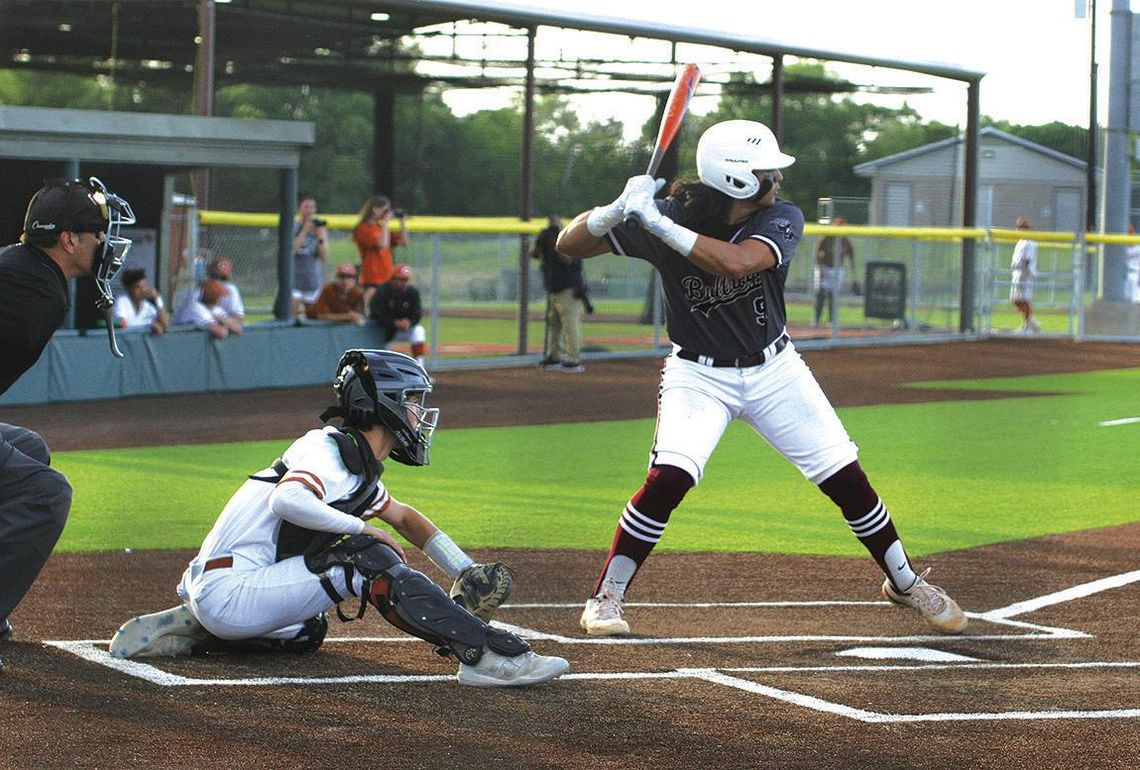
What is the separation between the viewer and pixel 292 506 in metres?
5.38

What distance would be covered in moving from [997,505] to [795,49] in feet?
51.3

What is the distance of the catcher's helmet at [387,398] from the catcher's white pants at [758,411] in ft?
3.70

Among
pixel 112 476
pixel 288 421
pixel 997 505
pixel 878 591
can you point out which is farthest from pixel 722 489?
pixel 288 421

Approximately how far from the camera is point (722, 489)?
35.9ft

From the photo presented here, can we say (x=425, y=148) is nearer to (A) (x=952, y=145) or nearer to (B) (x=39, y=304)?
(A) (x=952, y=145)

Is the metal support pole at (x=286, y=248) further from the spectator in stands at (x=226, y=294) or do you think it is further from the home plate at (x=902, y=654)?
the home plate at (x=902, y=654)

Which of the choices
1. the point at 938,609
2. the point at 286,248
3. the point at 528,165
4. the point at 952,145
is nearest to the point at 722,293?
the point at 938,609

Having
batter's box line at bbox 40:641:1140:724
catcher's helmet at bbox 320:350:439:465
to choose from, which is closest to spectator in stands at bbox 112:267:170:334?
batter's box line at bbox 40:641:1140:724

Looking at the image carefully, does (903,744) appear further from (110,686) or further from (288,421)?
(288,421)

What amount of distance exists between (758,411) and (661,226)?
3.03ft

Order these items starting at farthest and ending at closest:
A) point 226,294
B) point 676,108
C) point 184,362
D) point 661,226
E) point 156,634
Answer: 1. point 226,294
2. point 184,362
3. point 676,108
4. point 661,226
5. point 156,634

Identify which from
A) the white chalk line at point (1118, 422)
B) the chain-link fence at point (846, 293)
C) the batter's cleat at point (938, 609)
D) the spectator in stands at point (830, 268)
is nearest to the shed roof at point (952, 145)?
the chain-link fence at point (846, 293)

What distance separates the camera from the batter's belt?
6.53 meters

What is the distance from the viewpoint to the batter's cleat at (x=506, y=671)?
5.47m
